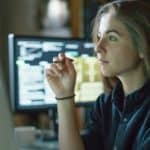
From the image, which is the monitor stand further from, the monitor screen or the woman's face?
the woman's face

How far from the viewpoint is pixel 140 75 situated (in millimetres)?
1371

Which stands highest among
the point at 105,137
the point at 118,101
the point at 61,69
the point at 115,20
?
the point at 115,20

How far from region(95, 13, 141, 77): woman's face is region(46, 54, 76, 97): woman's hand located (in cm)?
14

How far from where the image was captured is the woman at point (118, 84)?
1308 mm

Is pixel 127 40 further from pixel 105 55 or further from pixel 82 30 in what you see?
pixel 82 30

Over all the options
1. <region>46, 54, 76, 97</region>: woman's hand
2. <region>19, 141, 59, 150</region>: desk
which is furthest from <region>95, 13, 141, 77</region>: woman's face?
<region>19, 141, 59, 150</region>: desk

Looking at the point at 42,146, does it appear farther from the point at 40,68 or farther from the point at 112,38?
the point at 112,38

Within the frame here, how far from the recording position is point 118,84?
147 centimetres

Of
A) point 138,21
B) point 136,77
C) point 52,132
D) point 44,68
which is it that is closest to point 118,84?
point 136,77

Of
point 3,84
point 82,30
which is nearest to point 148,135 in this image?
point 3,84

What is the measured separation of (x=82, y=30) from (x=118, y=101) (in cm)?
216

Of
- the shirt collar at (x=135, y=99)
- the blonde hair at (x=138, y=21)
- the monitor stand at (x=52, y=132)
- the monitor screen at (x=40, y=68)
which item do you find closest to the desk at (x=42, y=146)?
the monitor stand at (x=52, y=132)

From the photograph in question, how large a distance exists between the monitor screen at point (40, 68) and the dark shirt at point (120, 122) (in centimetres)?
46

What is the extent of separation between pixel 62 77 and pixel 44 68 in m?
0.55
